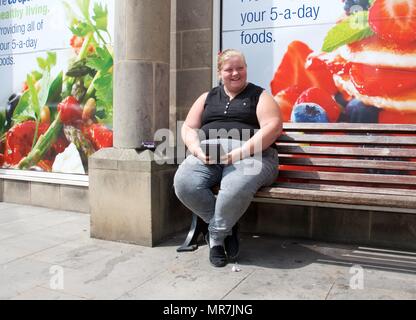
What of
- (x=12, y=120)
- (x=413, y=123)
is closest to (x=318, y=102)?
(x=413, y=123)

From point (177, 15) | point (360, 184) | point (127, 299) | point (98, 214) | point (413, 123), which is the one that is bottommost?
point (127, 299)

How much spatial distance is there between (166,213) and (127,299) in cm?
127

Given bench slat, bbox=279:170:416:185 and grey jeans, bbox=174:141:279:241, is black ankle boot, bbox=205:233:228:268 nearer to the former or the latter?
grey jeans, bbox=174:141:279:241

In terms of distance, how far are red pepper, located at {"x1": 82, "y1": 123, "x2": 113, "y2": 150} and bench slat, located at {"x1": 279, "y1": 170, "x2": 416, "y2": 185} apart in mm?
2075

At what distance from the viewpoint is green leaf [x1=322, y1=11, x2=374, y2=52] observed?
3.74m

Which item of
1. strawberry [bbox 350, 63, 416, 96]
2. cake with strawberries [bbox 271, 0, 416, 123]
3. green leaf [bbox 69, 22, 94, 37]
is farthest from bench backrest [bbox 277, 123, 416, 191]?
green leaf [bbox 69, 22, 94, 37]

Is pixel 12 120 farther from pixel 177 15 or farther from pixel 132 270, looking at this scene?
pixel 132 270

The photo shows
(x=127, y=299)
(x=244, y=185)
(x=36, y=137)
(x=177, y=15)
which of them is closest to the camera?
(x=127, y=299)

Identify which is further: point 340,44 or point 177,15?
point 177,15

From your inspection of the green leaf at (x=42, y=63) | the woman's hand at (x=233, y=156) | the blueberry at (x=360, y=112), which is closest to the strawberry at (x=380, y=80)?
the blueberry at (x=360, y=112)

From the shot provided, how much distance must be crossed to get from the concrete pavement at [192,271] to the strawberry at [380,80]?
1.26 m

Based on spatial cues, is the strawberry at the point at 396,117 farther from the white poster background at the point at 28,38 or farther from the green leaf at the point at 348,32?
the white poster background at the point at 28,38

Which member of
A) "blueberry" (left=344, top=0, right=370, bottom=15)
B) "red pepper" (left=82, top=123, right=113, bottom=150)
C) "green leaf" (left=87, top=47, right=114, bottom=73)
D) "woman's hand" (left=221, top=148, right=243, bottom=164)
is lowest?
"woman's hand" (left=221, top=148, right=243, bottom=164)

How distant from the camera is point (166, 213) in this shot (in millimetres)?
3887
